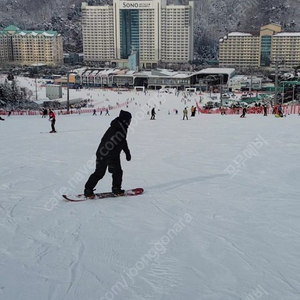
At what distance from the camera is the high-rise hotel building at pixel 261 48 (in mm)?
90125

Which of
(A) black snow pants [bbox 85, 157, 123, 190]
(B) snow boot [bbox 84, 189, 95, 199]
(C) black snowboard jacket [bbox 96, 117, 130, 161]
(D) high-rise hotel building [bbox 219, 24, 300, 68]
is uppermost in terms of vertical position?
(D) high-rise hotel building [bbox 219, 24, 300, 68]

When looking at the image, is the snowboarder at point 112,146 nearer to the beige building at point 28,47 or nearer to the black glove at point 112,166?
the black glove at point 112,166

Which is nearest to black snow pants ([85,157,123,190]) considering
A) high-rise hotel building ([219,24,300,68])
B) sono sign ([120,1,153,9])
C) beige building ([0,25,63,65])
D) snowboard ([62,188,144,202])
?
snowboard ([62,188,144,202])

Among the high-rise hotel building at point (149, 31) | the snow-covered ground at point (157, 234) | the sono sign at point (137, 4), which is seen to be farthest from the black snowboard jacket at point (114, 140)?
the sono sign at point (137, 4)

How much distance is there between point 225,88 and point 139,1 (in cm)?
4360

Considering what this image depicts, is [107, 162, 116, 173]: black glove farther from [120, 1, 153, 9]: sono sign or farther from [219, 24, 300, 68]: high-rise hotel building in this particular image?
[120, 1, 153, 9]: sono sign

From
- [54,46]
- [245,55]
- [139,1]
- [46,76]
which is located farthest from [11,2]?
[245,55]

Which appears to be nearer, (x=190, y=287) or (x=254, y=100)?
(x=190, y=287)

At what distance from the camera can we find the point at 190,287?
7.16ft

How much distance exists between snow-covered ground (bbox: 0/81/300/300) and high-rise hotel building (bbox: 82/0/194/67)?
94.5m

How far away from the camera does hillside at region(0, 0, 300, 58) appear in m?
142

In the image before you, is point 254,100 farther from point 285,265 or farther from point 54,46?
point 54,46

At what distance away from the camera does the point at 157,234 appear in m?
2.92

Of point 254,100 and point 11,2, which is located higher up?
point 11,2
